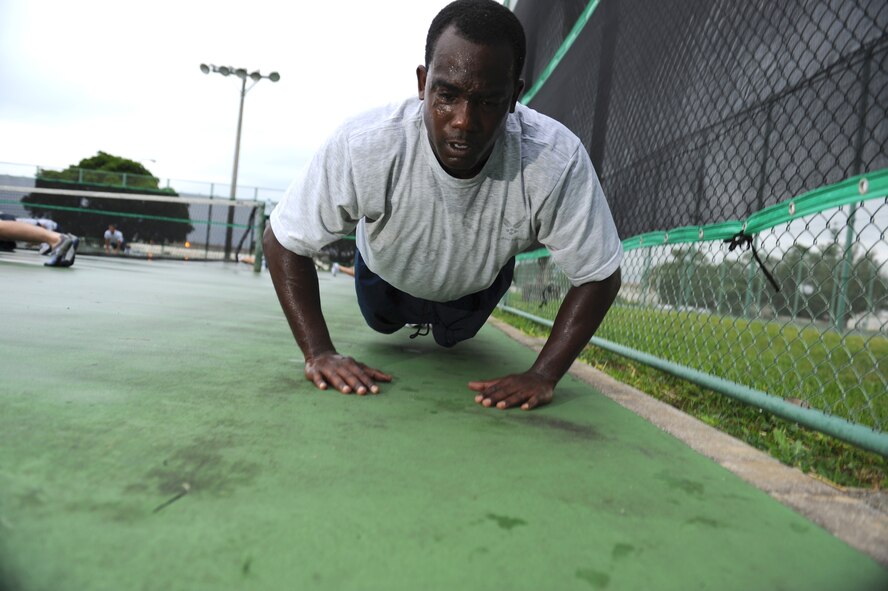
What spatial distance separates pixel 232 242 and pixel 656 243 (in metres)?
16.4

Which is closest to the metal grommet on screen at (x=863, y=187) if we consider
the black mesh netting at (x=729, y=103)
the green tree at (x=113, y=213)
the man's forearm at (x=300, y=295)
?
the black mesh netting at (x=729, y=103)

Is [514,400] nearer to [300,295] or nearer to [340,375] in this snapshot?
[340,375]

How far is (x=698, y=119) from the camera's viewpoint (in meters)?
2.50

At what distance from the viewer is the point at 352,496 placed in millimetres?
990

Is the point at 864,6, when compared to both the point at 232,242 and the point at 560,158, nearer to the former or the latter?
the point at 560,158

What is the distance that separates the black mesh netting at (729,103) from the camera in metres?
1.73

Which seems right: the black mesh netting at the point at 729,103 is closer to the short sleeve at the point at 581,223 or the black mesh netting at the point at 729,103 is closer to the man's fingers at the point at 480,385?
the short sleeve at the point at 581,223

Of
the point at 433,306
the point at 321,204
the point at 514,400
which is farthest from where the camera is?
the point at 433,306

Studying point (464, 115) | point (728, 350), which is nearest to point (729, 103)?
point (728, 350)

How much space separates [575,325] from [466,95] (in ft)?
2.57

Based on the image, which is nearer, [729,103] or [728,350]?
[729,103]

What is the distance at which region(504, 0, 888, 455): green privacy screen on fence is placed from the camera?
173cm

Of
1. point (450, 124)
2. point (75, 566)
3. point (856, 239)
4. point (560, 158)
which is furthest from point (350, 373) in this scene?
point (856, 239)

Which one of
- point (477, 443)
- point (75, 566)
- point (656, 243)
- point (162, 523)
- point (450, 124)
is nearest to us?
point (75, 566)
